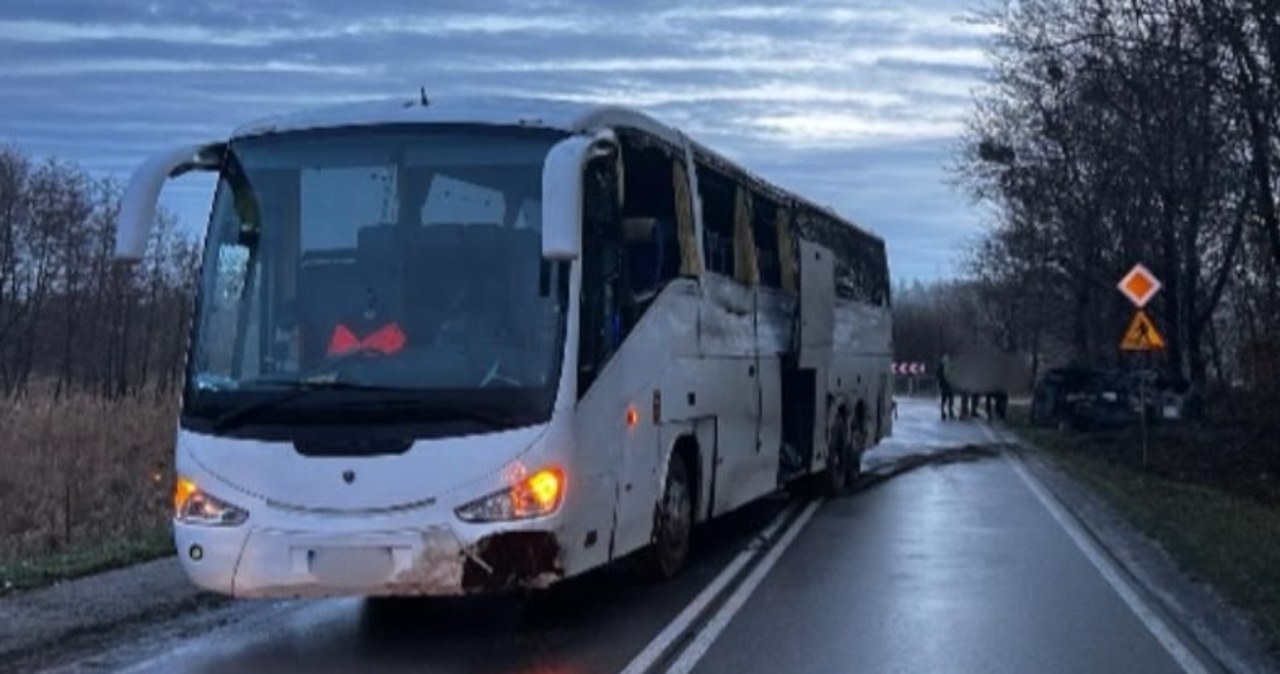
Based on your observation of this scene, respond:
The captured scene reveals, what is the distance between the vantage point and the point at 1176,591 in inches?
533

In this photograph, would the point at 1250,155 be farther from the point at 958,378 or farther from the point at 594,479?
the point at 594,479

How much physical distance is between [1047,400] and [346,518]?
35.9 m

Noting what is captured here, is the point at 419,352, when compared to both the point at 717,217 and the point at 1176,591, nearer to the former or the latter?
the point at 717,217

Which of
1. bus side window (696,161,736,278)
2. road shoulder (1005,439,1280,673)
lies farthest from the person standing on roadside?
bus side window (696,161,736,278)

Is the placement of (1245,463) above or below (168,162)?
below

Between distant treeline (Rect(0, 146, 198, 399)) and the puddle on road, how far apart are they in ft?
71.3

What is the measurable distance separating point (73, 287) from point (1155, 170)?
29.9 metres

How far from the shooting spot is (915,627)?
37.9ft

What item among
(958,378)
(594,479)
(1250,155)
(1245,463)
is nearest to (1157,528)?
(594,479)

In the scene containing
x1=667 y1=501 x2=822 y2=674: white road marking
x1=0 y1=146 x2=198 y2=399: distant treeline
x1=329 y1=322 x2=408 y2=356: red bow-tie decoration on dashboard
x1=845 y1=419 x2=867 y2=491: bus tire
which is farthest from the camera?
x1=0 y1=146 x2=198 y2=399: distant treeline

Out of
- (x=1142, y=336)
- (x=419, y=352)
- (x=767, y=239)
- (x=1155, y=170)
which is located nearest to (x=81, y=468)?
(x=767, y=239)

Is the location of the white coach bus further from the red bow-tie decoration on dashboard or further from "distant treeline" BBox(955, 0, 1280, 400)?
"distant treeline" BBox(955, 0, 1280, 400)

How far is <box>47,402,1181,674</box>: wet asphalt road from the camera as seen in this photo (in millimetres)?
10328

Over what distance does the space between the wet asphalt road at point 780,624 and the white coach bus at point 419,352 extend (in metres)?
0.51
